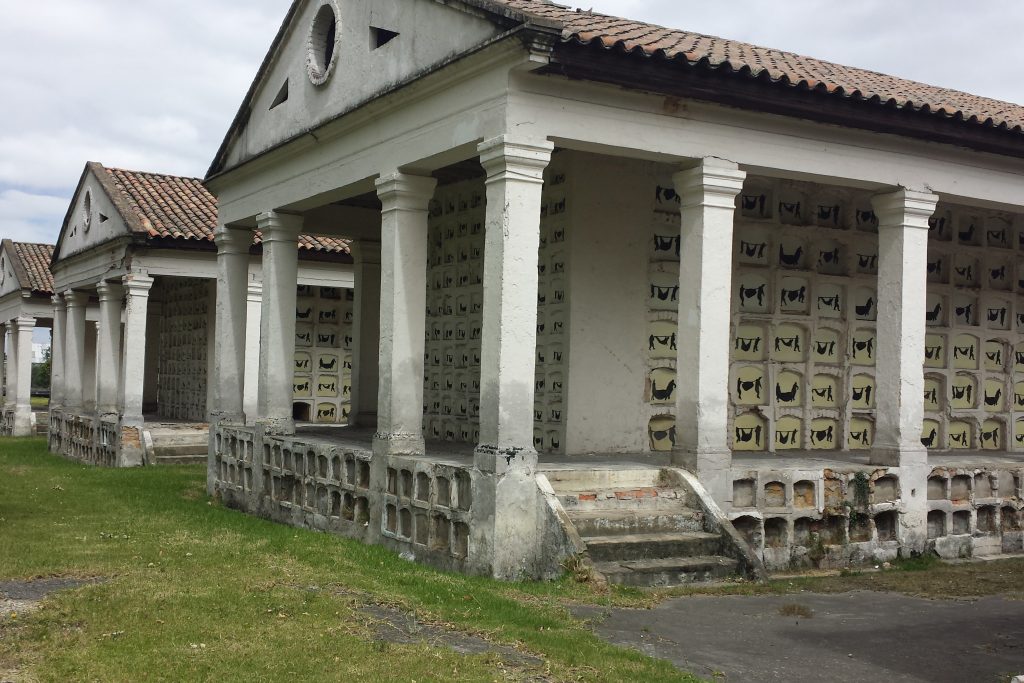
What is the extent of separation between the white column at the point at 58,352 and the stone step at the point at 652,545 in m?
17.2

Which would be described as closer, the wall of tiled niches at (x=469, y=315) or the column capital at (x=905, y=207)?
the column capital at (x=905, y=207)

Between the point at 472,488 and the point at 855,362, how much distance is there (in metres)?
5.64

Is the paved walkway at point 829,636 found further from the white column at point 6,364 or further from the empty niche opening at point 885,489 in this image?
the white column at point 6,364

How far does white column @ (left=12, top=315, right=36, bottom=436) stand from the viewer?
26.1 metres

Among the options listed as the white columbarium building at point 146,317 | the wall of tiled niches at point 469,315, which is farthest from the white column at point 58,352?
the wall of tiled niches at point 469,315

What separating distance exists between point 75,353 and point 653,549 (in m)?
16.6

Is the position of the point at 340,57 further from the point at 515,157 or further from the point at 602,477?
the point at 602,477

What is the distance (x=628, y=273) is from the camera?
10.9m

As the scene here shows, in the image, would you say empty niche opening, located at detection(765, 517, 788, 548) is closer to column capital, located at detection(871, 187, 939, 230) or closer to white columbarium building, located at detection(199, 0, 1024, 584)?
white columbarium building, located at detection(199, 0, 1024, 584)

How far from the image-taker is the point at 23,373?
2617 centimetres

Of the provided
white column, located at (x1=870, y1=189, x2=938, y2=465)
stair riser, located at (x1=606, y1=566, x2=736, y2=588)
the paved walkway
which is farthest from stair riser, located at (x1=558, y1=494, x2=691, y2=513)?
white column, located at (x1=870, y1=189, x2=938, y2=465)

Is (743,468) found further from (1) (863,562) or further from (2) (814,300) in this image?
(2) (814,300)

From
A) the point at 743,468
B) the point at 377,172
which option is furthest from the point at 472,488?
the point at 377,172

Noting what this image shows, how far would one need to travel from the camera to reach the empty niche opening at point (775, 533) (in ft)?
31.1
